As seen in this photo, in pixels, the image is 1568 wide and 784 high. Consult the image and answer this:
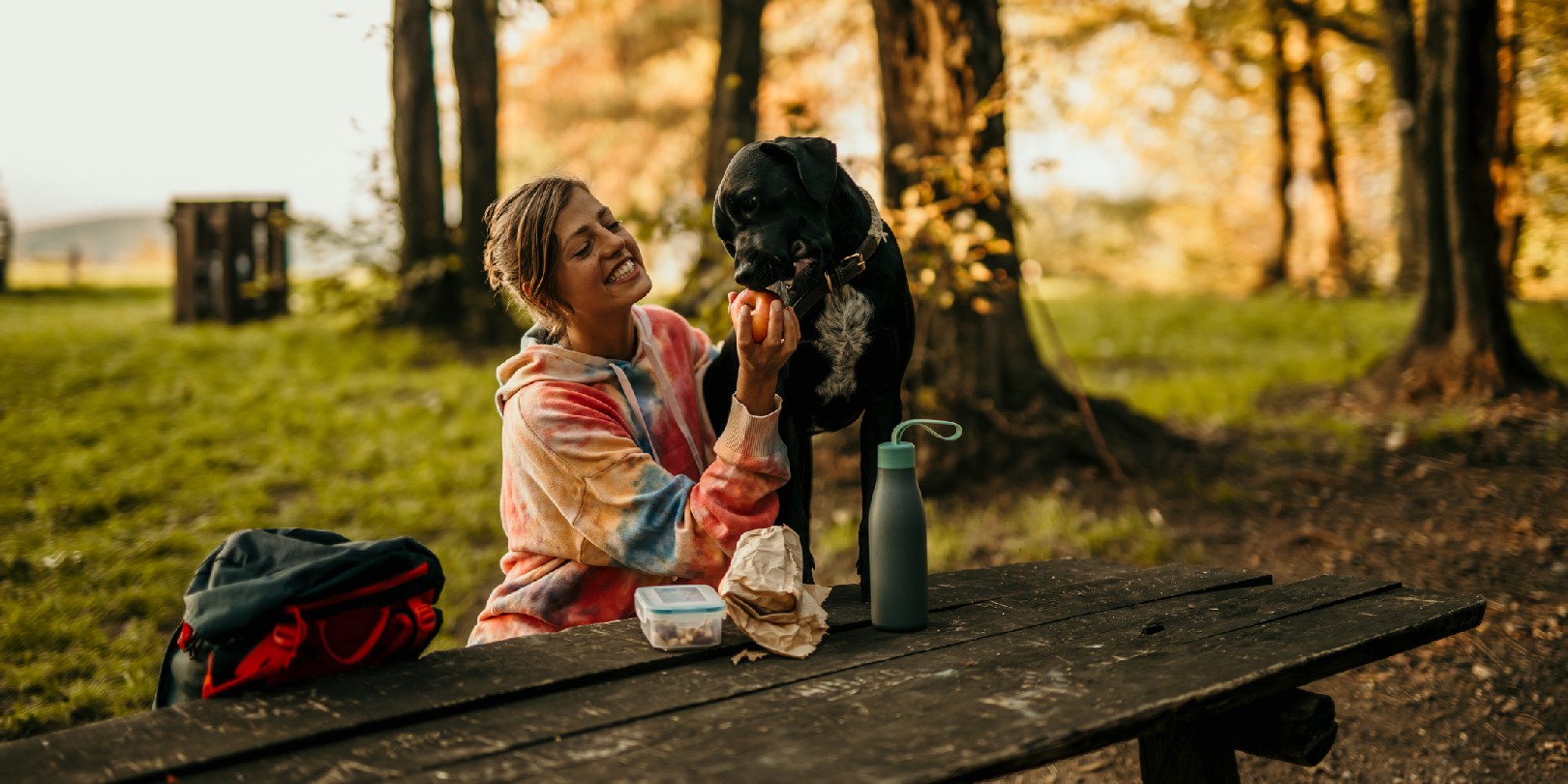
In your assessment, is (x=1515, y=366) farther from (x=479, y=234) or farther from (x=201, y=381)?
(x=201, y=381)

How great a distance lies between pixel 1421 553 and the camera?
15.3 ft

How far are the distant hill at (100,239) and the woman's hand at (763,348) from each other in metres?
14.4

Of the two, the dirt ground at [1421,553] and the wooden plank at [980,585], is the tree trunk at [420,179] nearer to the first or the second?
the dirt ground at [1421,553]

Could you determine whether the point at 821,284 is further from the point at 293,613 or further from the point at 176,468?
the point at 176,468

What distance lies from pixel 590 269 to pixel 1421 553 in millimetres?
3917

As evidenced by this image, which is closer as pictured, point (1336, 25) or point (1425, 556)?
point (1425, 556)

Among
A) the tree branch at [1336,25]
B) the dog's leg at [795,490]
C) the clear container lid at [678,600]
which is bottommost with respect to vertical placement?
the clear container lid at [678,600]

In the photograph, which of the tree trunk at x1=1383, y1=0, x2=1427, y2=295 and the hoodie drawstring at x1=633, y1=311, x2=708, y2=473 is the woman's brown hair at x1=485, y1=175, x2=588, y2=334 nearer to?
the hoodie drawstring at x1=633, y1=311, x2=708, y2=473

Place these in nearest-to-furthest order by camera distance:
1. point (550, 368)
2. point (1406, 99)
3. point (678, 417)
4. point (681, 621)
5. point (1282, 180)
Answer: point (681, 621) → point (550, 368) → point (678, 417) → point (1406, 99) → point (1282, 180)

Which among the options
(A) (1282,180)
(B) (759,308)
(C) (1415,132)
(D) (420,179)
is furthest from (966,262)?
(A) (1282,180)

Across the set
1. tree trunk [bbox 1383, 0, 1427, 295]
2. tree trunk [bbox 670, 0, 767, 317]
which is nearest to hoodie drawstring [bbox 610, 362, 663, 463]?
tree trunk [bbox 670, 0, 767, 317]

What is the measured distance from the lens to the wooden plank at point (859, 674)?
1.49 m

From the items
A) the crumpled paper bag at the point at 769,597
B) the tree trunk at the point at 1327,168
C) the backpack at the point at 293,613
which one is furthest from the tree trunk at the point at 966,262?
the tree trunk at the point at 1327,168

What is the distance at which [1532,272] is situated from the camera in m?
11.8
